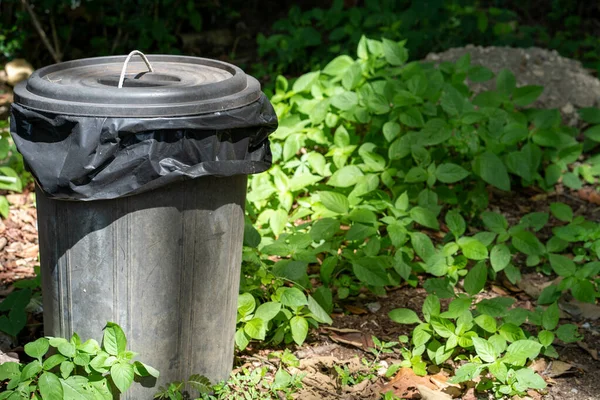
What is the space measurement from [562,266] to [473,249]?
42 cm

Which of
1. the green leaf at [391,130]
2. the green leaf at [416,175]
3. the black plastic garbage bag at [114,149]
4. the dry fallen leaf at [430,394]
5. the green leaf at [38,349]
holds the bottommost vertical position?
the dry fallen leaf at [430,394]

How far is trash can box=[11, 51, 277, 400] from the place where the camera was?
2.40 m

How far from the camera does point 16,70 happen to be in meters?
6.23

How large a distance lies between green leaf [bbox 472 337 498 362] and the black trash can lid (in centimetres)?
131

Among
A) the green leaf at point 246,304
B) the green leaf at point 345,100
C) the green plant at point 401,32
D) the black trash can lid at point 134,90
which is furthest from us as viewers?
the green plant at point 401,32

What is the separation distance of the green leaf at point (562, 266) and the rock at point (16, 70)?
4.52m

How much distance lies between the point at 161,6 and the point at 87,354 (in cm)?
475

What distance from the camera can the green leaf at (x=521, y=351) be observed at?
2980mm

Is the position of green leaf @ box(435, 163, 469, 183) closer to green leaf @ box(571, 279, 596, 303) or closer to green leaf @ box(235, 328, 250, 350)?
green leaf @ box(571, 279, 596, 303)

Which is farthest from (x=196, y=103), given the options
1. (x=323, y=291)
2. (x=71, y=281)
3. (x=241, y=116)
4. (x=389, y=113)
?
(x=389, y=113)

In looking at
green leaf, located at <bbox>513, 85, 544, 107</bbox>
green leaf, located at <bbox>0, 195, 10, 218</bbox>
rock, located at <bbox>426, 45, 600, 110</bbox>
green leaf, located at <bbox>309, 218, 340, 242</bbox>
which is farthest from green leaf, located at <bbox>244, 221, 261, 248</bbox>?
rock, located at <bbox>426, 45, 600, 110</bbox>

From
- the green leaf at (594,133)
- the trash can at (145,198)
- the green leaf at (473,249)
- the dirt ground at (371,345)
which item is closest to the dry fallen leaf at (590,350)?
the dirt ground at (371,345)

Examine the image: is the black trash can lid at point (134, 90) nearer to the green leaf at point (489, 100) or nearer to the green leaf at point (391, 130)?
the green leaf at point (391, 130)

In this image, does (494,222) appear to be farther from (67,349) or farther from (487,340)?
(67,349)
